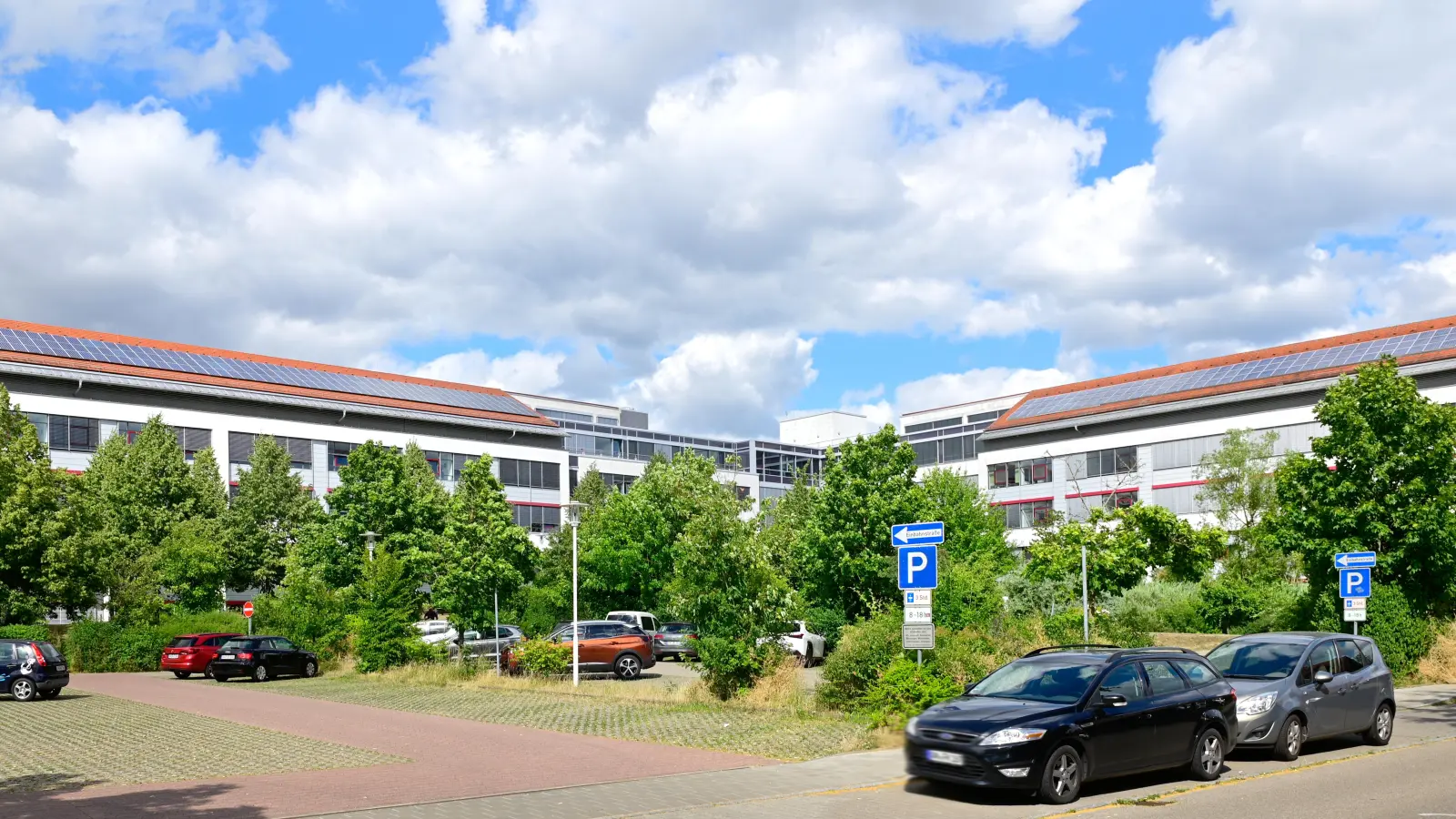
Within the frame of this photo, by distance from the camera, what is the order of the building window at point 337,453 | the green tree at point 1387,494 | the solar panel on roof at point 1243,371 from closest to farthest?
1. the green tree at point 1387,494
2. the solar panel on roof at point 1243,371
3. the building window at point 337,453

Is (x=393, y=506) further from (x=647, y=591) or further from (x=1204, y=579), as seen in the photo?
(x=1204, y=579)

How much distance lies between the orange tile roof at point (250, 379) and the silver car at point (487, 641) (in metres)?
24.1

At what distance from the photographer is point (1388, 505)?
87.1 ft

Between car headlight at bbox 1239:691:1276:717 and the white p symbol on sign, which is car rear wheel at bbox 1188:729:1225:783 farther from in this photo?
the white p symbol on sign

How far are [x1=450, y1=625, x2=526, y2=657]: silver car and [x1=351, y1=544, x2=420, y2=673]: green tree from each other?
2597 millimetres

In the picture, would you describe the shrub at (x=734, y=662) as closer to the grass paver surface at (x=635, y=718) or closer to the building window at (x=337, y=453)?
the grass paver surface at (x=635, y=718)

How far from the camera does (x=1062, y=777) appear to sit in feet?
38.3

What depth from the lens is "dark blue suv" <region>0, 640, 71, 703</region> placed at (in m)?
26.5

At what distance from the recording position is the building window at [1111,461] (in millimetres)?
66500

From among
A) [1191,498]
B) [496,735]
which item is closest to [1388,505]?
[496,735]

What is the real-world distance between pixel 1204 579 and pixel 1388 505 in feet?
47.7

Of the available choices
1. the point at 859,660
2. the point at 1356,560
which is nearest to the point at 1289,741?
the point at 859,660

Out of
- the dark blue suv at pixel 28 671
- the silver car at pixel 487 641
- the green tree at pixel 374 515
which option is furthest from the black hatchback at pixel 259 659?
the green tree at pixel 374 515

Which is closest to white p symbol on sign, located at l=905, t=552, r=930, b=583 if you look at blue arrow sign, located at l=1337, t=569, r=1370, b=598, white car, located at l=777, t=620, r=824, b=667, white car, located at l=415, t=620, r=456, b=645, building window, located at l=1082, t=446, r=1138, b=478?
blue arrow sign, located at l=1337, t=569, r=1370, b=598
